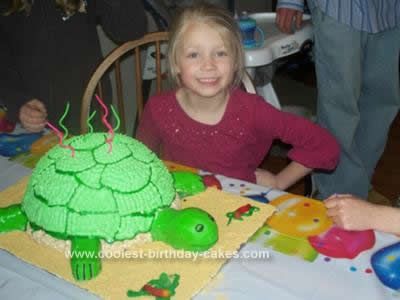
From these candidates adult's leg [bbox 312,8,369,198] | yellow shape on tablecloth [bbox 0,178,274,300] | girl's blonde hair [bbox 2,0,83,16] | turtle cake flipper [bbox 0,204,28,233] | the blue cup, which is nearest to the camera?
yellow shape on tablecloth [bbox 0,178,274,300]

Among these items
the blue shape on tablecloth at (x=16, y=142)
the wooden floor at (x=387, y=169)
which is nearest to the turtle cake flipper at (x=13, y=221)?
the blue shape on tablecloth at (x=16, y=142)

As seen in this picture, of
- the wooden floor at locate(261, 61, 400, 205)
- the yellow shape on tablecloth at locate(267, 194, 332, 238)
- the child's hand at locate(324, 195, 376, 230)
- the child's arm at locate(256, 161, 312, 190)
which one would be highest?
the child's hand at locate(324, 195, 376, 230)

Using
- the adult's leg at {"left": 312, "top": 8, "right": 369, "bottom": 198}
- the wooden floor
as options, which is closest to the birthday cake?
the adult's leg at {"left": 312, "top": 8, "right": 369, "bottom": 198}

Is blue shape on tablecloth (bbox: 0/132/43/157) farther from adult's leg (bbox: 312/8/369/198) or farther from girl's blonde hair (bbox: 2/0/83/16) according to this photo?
adult's leg (bbox: 312/8/369/198)

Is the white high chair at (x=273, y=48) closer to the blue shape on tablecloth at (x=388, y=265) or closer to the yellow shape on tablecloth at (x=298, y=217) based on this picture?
the yellow shape on tablecloth at (x=298, y=217)

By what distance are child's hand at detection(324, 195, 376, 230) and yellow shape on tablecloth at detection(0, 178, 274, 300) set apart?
10cm

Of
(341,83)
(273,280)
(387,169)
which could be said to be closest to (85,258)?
(273,280)

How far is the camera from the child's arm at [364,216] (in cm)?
72

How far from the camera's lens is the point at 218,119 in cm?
108

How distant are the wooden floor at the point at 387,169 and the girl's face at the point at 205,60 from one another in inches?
42.8

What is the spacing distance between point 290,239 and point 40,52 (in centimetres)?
91

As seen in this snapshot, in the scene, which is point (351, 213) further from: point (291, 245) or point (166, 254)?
point (166, 254)

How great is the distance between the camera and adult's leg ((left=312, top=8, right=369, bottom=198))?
1441 millimetres

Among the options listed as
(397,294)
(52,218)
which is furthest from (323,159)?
(52,218)
